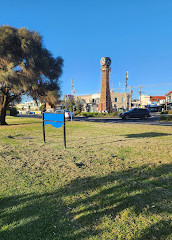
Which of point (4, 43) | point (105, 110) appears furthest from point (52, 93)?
point (105, 110)

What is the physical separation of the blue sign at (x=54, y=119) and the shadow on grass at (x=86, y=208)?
3553 millimetres

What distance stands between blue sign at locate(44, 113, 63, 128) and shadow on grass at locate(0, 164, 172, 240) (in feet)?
11.7

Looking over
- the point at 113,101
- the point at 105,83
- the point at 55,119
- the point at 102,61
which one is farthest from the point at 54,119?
the point at 113,101

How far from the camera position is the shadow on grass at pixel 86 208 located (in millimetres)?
1999

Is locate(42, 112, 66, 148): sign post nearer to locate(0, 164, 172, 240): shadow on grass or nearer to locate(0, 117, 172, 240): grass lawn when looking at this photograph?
locate(0, 117, 172, 240): grass lawn

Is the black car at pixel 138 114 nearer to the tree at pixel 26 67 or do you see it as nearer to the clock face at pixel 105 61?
the tree at pixel 26 67

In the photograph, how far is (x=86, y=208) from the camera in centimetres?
246

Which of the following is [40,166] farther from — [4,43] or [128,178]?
[4,43]

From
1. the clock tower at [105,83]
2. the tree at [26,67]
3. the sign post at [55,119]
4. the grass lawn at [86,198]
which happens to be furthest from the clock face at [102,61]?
the grass lawn at [86,198]

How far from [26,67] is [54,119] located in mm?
10156

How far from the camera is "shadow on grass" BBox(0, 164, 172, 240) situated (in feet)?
6.56

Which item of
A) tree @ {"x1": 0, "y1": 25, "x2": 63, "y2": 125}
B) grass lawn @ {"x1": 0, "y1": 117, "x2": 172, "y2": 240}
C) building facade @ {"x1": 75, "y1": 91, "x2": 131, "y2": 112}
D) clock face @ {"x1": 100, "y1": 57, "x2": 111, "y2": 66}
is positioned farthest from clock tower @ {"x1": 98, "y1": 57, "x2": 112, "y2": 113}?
grass lawn @ {"x1": 0, "y1": 117, "x2": 172, "y2": 240}

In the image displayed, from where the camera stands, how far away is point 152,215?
229 cm

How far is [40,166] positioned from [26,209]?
189 centimetres
